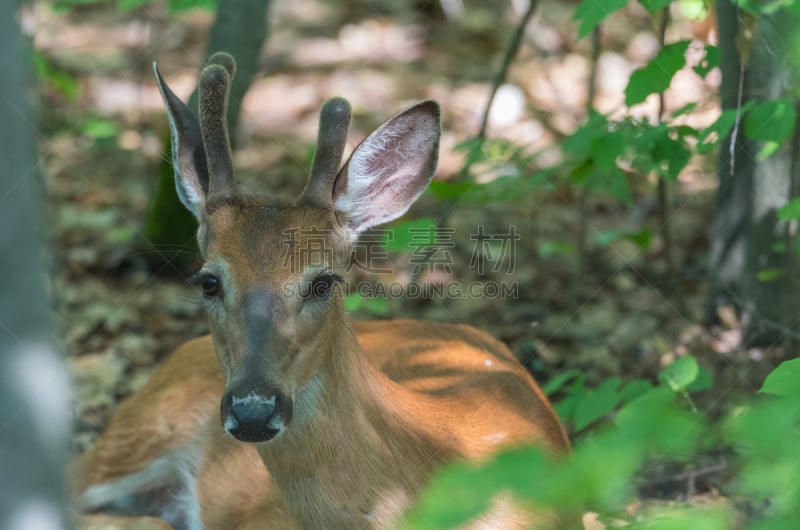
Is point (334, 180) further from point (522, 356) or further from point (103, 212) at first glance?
point (103, 212)

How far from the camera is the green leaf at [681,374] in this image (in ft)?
14.1

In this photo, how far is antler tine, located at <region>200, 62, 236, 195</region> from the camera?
370cm

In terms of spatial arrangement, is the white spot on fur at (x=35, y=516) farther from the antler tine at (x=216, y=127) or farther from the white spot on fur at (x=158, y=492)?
the white spot on fur at (x=158, y=492)

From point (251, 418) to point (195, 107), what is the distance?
291cm

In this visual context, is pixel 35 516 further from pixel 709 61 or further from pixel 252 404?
pixel 709 61

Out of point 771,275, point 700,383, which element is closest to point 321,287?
point 700,383

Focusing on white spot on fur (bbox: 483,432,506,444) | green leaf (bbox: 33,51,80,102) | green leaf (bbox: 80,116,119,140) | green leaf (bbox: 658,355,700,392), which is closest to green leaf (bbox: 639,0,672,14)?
green leaf (bbox: 658,355,700,392)

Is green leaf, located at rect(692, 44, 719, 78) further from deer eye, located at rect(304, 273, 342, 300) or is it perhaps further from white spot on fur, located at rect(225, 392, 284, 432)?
white spot on fur, located at rect(225, 392, 284, 432)

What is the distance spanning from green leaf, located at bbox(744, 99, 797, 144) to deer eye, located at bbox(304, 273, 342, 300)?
1790 millimetres

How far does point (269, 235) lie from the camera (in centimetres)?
355

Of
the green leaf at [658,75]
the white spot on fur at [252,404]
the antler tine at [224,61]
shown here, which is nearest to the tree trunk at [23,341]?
the white spot on fur at [252,404]

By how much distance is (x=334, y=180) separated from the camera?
3822 millimetres

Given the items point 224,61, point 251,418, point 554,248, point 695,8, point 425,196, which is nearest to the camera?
point 251,418

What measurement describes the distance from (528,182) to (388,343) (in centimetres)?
112
